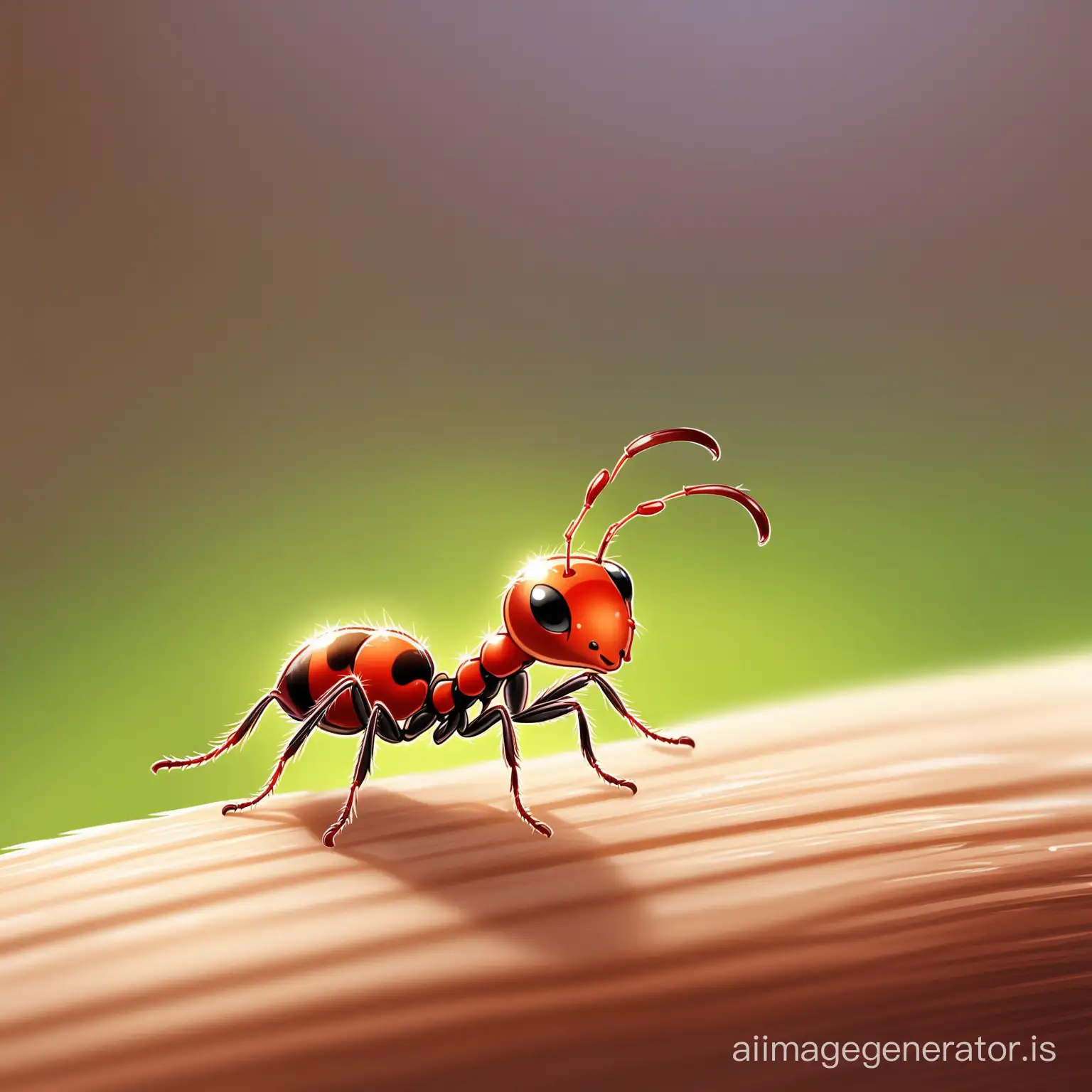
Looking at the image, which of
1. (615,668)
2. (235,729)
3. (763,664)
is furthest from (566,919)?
(763,664)

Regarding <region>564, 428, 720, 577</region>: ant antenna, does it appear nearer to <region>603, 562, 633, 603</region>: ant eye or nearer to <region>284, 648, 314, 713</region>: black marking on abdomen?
<region>603, 562, 633, 603</region>: ant eye

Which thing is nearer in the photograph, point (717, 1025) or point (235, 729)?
point (717, 1025)

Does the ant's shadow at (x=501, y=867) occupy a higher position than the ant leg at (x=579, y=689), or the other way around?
the ant leg at (x=579, y=689)

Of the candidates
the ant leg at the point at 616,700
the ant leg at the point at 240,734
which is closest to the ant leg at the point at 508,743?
Result: the ant leg at the point at 616,700

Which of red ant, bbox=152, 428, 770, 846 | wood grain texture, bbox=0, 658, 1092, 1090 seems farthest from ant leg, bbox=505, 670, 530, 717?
wood grain texture, bbox=0, 658, 1092, 1090

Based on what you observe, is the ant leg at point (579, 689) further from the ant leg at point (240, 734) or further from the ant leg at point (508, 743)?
the ant leg at point (240, 734)

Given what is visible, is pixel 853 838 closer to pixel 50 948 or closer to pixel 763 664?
pixel 50 948
